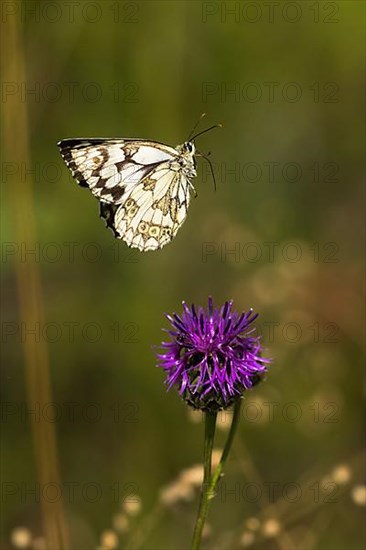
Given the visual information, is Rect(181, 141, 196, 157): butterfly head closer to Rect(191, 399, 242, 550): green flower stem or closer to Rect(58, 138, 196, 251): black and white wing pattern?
Rect(58, 138, 196, 251): black and white wing pattern

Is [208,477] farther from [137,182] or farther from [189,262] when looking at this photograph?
[189,262]

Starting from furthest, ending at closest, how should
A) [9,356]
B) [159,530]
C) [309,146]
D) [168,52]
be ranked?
[309,146], [168,52], [9,356], [159,530]

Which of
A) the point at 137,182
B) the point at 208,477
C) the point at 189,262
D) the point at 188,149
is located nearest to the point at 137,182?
the point at 137,182

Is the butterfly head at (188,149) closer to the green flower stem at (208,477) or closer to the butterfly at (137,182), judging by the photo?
the butterfly at (137,182)

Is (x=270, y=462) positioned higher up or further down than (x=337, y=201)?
further down

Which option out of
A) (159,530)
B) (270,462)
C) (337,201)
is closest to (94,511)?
(159,530)

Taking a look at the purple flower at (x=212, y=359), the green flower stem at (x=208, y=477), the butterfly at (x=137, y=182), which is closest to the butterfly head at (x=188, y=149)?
the butterfly at (x=137, y=182)

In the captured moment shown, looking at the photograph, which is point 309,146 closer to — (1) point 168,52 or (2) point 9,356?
(1) point 168,52
